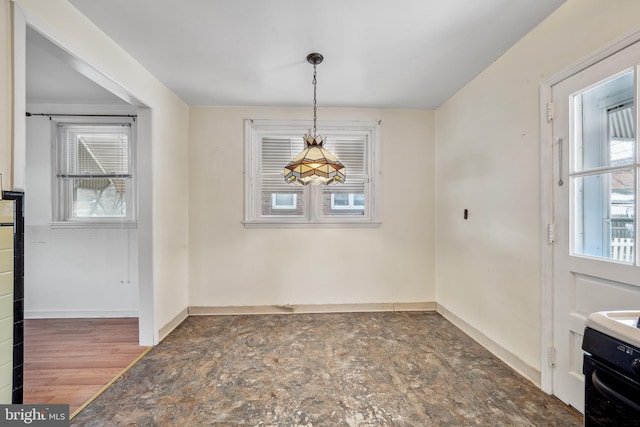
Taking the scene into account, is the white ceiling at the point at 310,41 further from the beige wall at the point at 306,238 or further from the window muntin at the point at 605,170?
the window muntin at the point at 605,170

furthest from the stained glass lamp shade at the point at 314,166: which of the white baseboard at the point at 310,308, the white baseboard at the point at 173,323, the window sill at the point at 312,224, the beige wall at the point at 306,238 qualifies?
the white baseboard at the point at 173,323

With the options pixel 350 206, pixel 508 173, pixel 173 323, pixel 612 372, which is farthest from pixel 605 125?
pixel 173 323

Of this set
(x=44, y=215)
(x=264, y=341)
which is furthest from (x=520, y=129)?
(x=44, y=215)

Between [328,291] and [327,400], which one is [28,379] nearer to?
[327,400]

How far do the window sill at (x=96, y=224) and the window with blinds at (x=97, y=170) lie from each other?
7 centimetres

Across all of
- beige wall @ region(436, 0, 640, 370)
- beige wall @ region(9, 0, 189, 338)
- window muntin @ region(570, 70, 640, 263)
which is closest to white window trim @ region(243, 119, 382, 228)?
beige wall @ region(9, 0, 189, 338)

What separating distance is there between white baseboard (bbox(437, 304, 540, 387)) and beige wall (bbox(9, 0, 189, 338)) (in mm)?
3212

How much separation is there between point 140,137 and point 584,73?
352cm

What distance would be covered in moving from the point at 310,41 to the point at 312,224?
2048 millimetres

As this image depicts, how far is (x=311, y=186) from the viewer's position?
3545mm

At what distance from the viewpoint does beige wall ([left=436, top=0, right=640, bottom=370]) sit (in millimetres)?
1742

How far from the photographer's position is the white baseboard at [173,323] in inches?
111

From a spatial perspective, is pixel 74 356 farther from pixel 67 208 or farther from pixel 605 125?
pixel 605 125

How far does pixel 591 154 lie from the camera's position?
1691 millimetres
